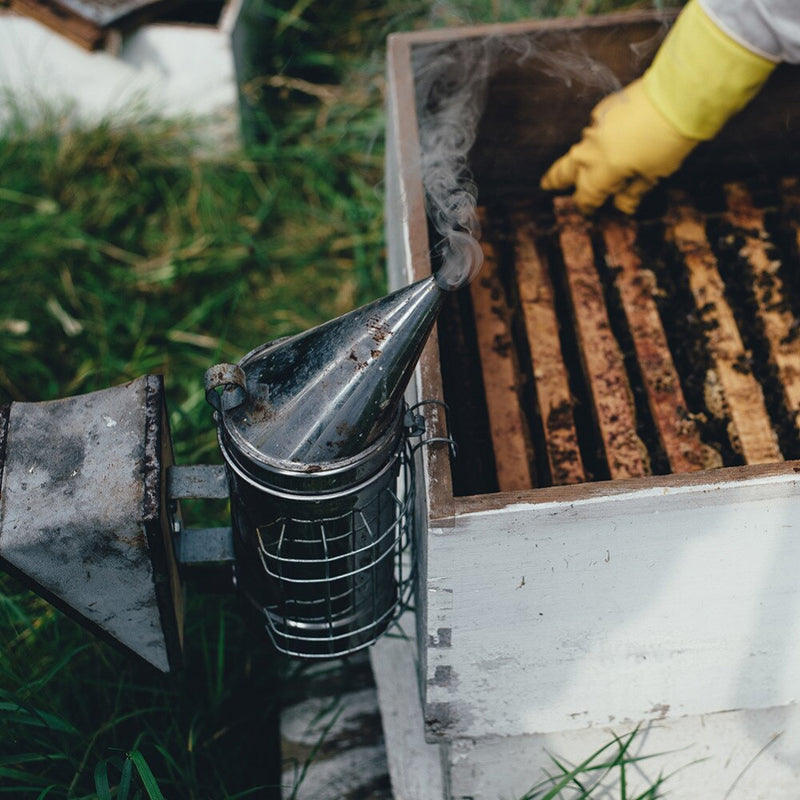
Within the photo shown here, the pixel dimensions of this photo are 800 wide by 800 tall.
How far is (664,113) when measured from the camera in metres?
2.08

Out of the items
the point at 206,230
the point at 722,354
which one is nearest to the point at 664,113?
the point at 722,354

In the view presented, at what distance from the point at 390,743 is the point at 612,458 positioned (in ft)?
2.72

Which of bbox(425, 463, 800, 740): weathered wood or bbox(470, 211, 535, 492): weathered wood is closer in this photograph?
bbox(425, 463, 800, 740): weathered wood

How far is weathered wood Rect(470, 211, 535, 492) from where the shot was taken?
203cm

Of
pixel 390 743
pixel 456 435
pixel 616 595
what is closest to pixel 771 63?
pixel 456 435

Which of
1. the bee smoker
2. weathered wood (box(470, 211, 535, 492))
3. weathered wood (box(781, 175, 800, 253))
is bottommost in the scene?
weathered wood (box(470, 211, 535, 492))

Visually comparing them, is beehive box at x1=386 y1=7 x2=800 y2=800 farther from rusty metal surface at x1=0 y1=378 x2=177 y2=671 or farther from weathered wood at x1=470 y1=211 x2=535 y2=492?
rusty metal surface at x1=0 y1=378 x2=177 y2=671

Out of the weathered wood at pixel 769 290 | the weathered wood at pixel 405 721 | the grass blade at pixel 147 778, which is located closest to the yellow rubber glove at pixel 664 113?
the weathered wood at pixel 769 290

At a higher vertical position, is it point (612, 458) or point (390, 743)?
point (612, 458)

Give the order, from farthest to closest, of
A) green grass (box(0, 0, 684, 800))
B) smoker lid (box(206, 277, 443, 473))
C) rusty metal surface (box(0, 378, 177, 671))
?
1. green grass (box(0, 0, 684, 800))
2. rusty metal surface (box(0, 378, 177, 671))
3. smoker lid (box(206, 277, 443, 473))

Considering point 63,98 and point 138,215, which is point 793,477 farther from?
point 63,98

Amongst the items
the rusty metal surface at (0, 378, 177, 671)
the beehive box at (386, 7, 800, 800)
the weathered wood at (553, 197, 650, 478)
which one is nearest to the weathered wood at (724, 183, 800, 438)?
the beehive box at (386, 7, 800, 800)

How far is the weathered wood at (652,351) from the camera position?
2031 millimetres

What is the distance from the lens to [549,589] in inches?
59.6
